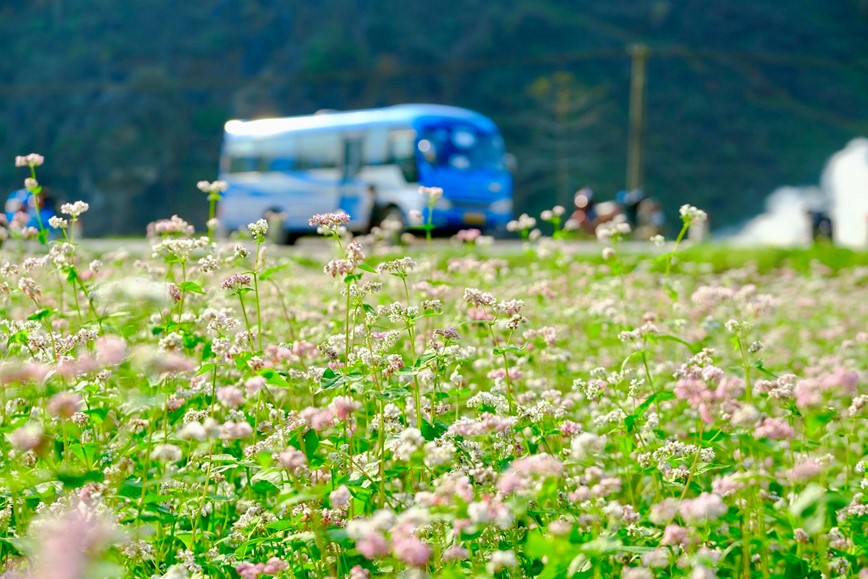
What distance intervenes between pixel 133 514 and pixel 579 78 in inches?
2862

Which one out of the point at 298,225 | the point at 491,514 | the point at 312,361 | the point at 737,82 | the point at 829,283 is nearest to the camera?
the point at 491,514

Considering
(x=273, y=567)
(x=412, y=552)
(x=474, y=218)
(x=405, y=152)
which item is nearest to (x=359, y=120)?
(x=405, y=152)

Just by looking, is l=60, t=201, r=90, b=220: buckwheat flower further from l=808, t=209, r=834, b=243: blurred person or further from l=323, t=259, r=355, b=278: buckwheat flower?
l=808, t=209, r=834, b=243: blurred person

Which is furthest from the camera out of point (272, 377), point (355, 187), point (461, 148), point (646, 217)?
point (646, 217)

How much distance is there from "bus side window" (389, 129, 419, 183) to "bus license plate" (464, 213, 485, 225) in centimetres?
133

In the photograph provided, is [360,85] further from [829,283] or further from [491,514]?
[491,514]

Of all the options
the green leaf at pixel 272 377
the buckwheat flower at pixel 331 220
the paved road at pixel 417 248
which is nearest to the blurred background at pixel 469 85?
the paved road at pixel 417 248

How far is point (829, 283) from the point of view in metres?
11.0

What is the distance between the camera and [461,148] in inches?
912

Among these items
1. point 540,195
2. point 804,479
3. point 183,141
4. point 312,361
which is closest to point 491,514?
point 804,479

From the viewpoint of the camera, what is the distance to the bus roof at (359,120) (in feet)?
74.6

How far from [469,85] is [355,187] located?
50.5 metres

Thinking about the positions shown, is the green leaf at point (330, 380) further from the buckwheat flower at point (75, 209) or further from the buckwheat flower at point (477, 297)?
the buckwheat flower at point (75, 209)

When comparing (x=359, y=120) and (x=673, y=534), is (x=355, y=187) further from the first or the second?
(x=673, y=534)
